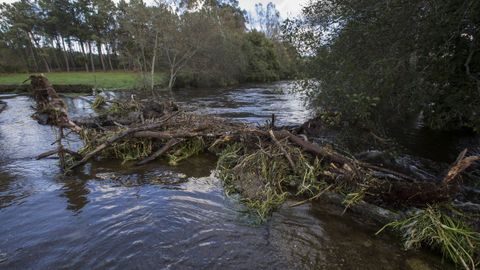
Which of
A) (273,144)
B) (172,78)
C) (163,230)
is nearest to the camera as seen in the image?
(163,230)

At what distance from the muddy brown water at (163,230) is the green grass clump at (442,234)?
0.18m

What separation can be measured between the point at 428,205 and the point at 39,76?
454 inches

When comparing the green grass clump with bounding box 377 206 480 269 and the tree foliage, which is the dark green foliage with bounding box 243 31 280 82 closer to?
the tree foliage

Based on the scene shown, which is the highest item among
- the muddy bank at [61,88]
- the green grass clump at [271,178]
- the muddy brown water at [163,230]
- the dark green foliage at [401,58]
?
the dark green foliage at [401,58]

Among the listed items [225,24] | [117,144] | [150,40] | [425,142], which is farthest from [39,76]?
[225,24]

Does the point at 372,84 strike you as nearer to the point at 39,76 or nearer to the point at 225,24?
the point at 39,76

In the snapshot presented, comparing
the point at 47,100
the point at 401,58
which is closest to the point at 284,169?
the point at 401,58

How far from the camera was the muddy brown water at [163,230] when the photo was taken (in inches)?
160

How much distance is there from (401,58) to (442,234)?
3890 millimetres

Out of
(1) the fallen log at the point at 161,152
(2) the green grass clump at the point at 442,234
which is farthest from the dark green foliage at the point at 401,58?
(1) the fallen log at the point at 161,152

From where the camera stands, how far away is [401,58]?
6.41 meters

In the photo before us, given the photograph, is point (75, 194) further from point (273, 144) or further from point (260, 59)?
point (260, 59)

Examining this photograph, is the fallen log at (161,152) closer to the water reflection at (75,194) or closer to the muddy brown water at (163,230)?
the muddy brown water at (163,230)

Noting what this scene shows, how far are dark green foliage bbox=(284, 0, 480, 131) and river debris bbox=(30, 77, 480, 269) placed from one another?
1731 mm
